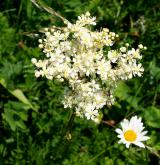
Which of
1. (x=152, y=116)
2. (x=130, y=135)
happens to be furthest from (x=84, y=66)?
(x=152, y=116)

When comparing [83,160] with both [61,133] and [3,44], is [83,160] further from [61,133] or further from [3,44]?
[3,44]

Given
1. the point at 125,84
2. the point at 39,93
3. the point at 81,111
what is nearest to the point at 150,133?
the point at 125,84

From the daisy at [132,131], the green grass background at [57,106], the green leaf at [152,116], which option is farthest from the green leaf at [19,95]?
the green leaf at [152,116]

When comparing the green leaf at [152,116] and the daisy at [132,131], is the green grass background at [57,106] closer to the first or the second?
the green leaf at [152,116]

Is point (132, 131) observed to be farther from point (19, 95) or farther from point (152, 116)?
point (19, 95)

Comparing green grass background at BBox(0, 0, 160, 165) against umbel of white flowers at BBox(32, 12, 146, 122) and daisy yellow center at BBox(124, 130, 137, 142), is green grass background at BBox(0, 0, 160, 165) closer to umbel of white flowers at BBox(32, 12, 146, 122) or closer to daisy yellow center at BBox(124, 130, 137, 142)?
daisy yellow center at BBox(124, 130, 137, 142)
